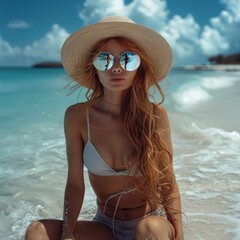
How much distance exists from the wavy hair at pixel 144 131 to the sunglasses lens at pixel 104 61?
13cm

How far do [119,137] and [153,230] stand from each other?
0.66 metres

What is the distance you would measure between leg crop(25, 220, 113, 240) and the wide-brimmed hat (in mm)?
905

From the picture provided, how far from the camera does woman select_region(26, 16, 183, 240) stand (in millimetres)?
2477

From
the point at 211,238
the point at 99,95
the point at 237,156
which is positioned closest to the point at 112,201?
the point at 99,95

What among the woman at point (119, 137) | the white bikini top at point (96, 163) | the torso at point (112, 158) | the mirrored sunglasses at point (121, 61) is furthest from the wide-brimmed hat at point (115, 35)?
the white bikini top at point (96, 163)

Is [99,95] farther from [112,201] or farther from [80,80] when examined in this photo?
[112,201]

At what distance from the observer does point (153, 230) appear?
7.14 feet

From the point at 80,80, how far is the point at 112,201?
814 millimetres

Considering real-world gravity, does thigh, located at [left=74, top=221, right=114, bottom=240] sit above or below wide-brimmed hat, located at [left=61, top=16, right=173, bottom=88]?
below

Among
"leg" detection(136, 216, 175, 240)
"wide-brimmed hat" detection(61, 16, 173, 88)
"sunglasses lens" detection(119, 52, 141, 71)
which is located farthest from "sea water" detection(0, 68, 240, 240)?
"leg" detection(136, 216, 175, 240)

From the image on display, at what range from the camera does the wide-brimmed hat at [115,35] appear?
245 cm

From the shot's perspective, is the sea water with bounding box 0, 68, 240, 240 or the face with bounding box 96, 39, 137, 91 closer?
the face with bounding box 96, 39, 137, 91

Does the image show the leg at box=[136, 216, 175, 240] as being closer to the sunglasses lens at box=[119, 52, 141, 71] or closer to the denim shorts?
the denim shorts

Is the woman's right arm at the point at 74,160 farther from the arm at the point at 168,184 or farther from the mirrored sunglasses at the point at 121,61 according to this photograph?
the arm at the point at 168,184
